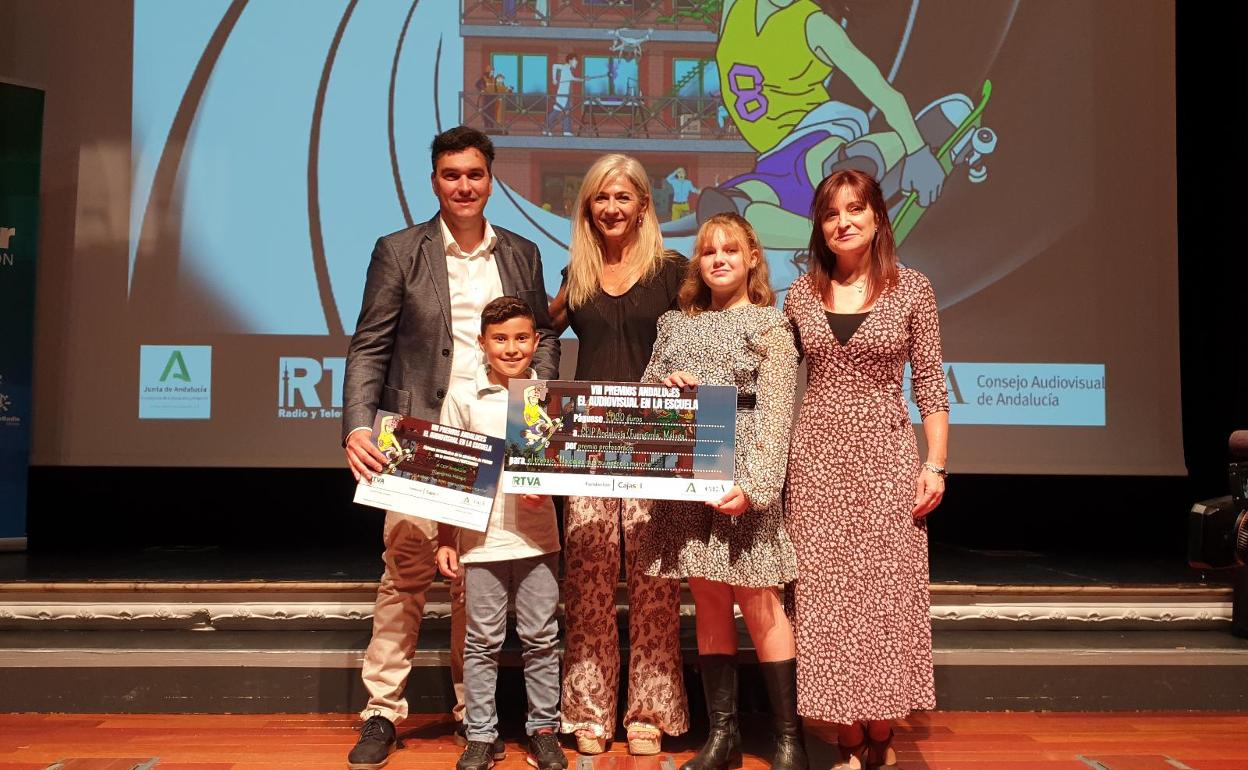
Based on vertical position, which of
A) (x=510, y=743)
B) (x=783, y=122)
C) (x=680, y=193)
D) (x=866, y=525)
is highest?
(x=783, y=122)

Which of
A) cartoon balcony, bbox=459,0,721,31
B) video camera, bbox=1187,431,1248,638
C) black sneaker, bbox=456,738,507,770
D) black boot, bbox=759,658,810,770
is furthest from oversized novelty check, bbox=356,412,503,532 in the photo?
cartoon balcony, bbox=459,0,721,31

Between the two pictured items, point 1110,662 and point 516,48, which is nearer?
point 1110,662

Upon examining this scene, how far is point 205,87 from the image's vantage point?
13.4 ft

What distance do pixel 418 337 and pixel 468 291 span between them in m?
0.19

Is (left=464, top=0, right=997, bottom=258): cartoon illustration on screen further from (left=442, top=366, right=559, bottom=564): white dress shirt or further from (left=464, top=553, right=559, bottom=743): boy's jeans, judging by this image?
(left=464, top=553, right=559, bottom=743): boy's jeans

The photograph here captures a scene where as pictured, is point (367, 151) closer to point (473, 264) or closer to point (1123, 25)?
point (473, 264)

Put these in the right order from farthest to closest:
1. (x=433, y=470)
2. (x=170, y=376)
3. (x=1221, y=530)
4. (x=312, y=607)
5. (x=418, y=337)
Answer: (x=170, y=376) < (x=312, y=607) < (x=418, y=337) < (x=433, y=470) < (x=1221, y=530)

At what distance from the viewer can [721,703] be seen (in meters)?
2.37

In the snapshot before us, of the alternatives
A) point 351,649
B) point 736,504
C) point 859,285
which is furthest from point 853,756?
point 351,649

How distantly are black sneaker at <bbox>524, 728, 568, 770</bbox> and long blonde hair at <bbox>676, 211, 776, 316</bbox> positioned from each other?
116cm

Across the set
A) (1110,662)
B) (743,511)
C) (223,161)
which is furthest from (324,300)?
(1110,662)

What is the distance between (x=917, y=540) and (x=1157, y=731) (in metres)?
1.22

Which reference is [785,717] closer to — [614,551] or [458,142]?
[614,551]

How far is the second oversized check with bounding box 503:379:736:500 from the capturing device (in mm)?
2178
